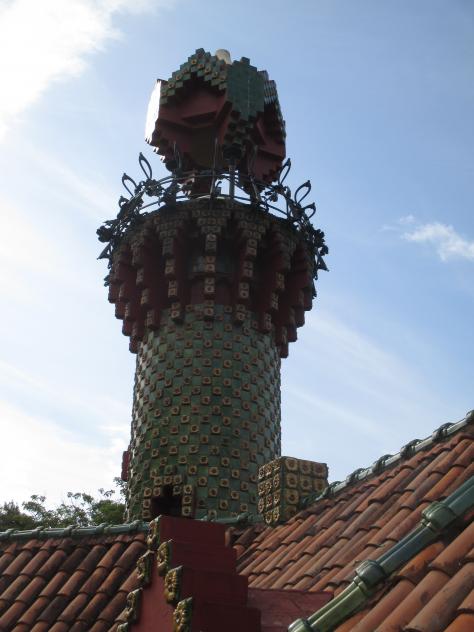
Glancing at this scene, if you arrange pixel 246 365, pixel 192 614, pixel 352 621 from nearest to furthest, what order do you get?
pixel 352 621
pixel 192 614
pixel 246 365

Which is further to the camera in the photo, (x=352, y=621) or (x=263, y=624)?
(x=263, y=624)

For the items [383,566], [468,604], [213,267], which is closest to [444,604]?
[468,604]

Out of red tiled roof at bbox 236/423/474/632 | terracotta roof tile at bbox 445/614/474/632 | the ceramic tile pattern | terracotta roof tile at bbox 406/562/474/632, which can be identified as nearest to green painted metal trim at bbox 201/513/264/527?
the ceramic tile pattern

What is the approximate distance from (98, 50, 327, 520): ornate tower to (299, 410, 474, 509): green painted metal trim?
2.50 meters

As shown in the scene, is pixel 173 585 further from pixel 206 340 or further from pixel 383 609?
pixel 206 340

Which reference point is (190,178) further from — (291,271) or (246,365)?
(246,365)

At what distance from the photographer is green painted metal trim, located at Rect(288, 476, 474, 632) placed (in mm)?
5371

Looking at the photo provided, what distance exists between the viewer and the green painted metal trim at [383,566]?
5371 mm

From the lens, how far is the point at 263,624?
6.57m

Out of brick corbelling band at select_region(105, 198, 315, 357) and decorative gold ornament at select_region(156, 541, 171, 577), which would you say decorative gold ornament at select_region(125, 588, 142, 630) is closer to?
decorative gold ornament at select_region(156, 541, 171, 577)

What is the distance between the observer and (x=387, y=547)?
7.41 m

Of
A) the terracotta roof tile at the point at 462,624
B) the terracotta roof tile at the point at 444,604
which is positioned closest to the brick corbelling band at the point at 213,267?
the terracotta roof tile at the point at 444,604

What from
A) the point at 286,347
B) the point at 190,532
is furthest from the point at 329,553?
the point at 286,347

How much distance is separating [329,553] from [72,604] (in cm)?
Answer: 332
